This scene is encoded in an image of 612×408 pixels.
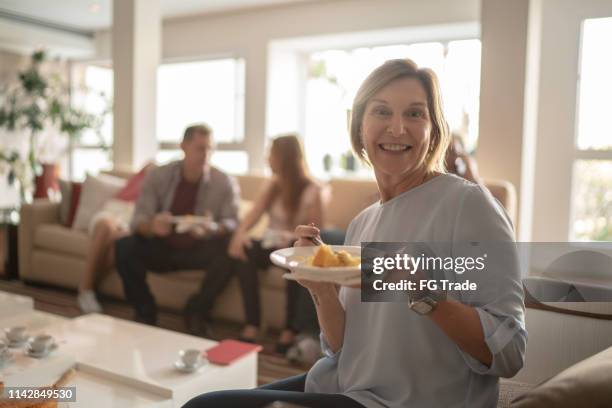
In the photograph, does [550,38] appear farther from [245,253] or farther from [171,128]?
[171,128]

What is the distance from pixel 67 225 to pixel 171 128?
2424mm

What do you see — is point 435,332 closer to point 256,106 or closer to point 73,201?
point 73,201

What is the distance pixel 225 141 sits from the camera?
5.65 meters

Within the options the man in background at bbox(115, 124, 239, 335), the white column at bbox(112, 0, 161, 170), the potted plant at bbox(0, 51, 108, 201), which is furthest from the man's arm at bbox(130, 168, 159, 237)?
the potted plant at bbox(0, 51, 108, 201)

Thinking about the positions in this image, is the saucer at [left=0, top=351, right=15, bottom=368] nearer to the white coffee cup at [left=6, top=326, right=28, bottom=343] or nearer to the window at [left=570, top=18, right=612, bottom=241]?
the white coffee cup at [left=6, top=326, right=28, bottom=343]

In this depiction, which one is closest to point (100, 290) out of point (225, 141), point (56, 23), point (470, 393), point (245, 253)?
point (245, 253)

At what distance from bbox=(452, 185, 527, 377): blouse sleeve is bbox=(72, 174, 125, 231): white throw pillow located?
3.42 meters

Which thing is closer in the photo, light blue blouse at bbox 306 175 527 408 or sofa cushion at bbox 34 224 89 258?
light blue blouse at bbox 306 175 527 408

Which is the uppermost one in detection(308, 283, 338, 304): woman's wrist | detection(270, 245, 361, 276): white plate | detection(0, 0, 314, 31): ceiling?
detection(0, 0, 314, 31): ceiling

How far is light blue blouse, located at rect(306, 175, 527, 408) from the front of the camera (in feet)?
2.74

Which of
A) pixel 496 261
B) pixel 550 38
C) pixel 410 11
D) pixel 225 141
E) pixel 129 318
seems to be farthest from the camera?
pixel 225 141

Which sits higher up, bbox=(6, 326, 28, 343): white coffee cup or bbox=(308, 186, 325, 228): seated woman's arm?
bbox=(308, 186, 325, 228): seated woman's arm

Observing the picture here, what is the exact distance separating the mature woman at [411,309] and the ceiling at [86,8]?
4.27 meters

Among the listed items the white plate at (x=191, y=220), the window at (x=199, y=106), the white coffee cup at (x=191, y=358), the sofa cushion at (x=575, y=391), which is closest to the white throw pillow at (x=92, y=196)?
the white plate at (x=191, y=220)
